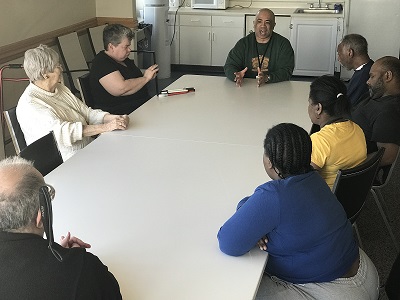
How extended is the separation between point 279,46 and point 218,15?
304 cm

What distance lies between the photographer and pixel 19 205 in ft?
4.83

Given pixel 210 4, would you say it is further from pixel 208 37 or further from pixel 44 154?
pixel 44 154

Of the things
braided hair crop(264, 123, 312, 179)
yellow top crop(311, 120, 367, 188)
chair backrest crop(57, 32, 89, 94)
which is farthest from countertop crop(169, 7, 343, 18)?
braided hair crop(264, 123, 312, 179)

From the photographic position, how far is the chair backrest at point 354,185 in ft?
7.74

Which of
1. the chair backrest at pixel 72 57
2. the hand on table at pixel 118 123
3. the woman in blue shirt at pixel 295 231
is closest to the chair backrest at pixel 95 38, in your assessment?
the chair backrest at pixel 72 57

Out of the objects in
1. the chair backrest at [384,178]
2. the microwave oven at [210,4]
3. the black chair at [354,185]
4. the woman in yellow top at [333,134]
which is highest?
the microwave oven at [210,4]

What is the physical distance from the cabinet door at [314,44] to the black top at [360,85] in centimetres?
316

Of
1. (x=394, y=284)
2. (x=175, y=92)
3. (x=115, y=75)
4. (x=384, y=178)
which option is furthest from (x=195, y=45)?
(x=394, y=284)

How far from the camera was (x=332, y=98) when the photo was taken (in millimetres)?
2678

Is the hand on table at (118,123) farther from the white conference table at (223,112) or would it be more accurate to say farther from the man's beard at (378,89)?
the man's beard at (378,89)

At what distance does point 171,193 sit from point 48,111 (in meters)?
0.98

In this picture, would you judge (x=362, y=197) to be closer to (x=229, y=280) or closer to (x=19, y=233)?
(x=229, y=280)

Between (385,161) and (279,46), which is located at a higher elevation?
(279,46)

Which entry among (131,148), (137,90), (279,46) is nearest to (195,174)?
(131,148)
